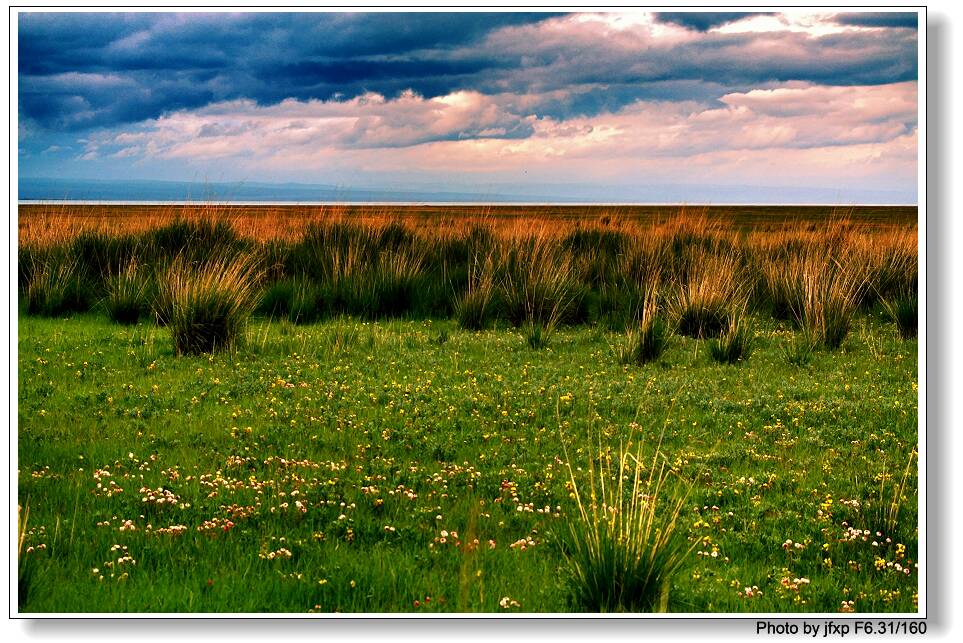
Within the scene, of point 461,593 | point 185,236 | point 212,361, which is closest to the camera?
point 461,593

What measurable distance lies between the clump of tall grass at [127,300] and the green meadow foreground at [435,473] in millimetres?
2589

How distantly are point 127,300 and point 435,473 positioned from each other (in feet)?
32.9

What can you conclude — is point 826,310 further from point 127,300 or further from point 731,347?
point 127,300

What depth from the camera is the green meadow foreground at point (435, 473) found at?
5695 millimetres

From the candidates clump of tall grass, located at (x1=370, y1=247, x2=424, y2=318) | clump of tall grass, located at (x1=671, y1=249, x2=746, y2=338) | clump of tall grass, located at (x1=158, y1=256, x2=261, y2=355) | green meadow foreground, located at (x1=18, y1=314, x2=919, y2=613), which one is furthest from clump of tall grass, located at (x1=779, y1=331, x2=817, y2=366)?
clump of tall grass, located at (x1=158, y1=256, x2=261, y2=355)

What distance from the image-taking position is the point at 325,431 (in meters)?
8.88

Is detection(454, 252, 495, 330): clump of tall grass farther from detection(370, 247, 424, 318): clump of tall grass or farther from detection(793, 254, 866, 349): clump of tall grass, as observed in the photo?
detection(793, 254, 866, 349): clump of tall grass

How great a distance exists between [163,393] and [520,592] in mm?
6200

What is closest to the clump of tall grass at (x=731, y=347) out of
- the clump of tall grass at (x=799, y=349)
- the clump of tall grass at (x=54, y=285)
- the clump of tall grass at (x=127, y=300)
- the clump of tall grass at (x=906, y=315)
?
the clump of tall grass at (x=799, y=349)

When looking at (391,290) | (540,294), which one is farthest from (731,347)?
(391,290)

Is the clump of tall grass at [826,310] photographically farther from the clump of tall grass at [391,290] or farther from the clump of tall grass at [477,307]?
the clump of tall grass at [391,290]
